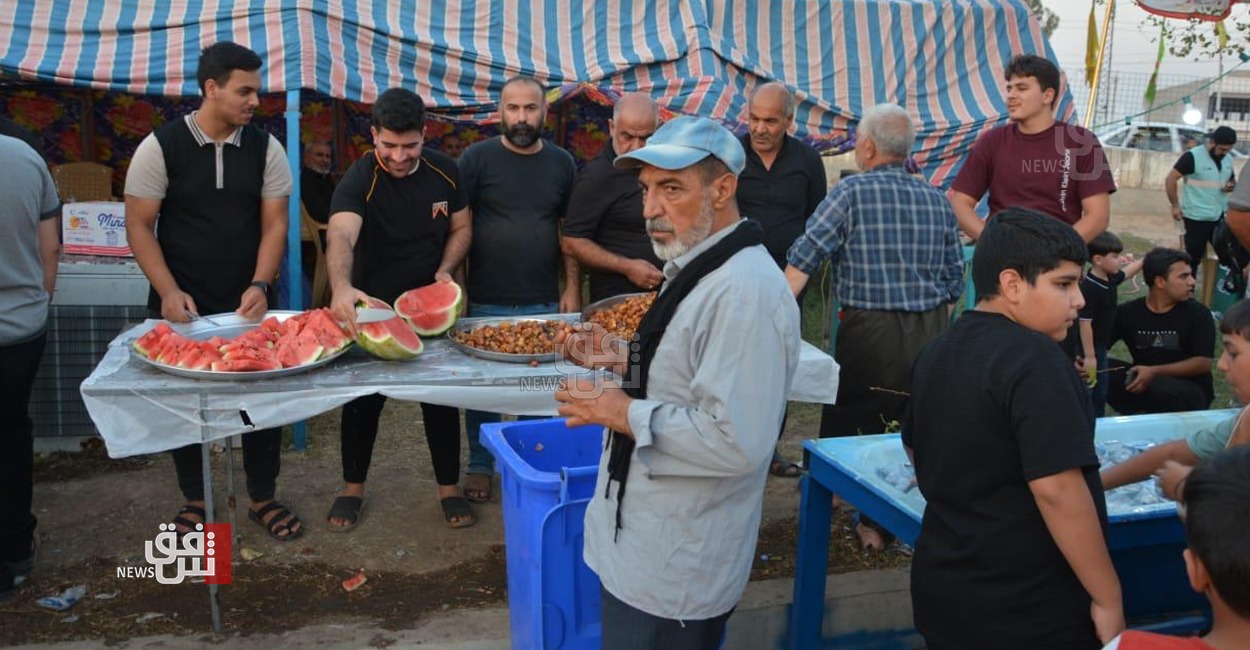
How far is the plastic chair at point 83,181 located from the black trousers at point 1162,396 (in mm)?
8343

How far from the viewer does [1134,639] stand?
1702 mm

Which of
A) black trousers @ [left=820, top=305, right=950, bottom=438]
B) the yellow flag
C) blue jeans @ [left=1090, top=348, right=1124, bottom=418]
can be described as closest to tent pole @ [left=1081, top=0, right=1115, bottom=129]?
the yellow flag

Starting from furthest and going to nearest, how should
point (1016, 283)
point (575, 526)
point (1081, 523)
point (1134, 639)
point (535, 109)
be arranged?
point (535, 109)
point (575, 526)
point (1016, 283)
point (1081, 523)
point (1134, 639)

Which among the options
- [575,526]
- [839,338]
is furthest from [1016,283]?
[839,338]

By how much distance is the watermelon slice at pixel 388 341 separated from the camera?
3.85m

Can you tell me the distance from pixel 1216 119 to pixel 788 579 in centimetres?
2136

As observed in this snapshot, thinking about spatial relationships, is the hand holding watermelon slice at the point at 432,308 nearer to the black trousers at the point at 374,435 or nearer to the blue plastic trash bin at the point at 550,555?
the black trousers at the point at 374,435

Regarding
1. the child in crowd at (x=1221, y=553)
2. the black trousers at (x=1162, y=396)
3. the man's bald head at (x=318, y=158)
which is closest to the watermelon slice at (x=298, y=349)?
the child in crowd at (x=1221, y=553)

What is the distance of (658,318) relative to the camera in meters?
2.36

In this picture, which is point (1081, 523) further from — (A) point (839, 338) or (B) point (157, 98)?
(B) point (157, 98)

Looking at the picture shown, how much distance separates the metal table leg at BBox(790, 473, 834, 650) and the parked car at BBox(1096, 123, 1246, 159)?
2214 centimetres

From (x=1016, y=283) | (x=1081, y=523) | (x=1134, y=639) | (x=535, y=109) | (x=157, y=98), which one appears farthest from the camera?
(x=157, y=98)

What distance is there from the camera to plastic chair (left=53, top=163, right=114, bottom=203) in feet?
29.4

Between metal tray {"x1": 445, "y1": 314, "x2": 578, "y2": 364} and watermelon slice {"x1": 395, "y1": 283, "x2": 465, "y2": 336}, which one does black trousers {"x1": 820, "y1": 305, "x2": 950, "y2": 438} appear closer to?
metal tray {"x1": 445, "y1": 314, "x2": 578, "y2": 364}
